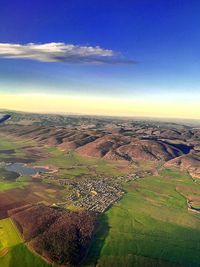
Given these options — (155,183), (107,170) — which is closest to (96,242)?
(155,183)

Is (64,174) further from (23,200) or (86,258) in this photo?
(86,258)

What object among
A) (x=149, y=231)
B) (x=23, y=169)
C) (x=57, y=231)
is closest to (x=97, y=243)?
(x=57, y=231)

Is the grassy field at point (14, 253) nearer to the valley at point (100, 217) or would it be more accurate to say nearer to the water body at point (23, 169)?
the valley at point (100, 217)

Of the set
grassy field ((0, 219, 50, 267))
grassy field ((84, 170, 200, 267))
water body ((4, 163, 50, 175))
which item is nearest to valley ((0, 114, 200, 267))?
grassy field ((84, 170, 200, 267))

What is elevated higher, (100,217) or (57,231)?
(57,231)

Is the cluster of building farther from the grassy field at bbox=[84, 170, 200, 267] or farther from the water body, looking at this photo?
the water body

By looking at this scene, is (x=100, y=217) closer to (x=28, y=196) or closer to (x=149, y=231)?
(x=149, y=231)
